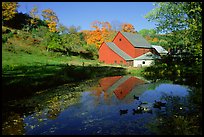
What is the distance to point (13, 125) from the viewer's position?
13.4 metres

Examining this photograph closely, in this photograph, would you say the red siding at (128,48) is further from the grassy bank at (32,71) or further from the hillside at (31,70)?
the hillside at (31,70)

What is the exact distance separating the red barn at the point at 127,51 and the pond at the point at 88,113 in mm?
33812

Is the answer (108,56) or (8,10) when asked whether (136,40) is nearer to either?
(108,56)

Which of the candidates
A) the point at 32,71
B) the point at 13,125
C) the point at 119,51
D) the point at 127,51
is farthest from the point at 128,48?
the point at 13,125

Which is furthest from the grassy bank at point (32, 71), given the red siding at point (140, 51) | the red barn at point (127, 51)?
the red siding at point (140, 51)

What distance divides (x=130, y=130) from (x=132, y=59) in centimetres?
4542

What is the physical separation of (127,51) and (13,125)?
49.3 metres

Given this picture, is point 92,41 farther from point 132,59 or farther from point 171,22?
point 171,22

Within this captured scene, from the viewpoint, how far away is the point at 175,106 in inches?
676

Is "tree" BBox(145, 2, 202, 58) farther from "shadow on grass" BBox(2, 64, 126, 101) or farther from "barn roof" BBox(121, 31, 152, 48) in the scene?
"barn roof" BBox(121, 31, 152, 48)

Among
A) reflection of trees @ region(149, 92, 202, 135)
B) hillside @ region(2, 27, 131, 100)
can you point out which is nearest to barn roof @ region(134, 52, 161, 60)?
hillside @ region(2, 27, 131, 100)

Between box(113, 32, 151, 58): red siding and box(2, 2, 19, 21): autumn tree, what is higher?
box(2, 2, 19, 21): autumn tree

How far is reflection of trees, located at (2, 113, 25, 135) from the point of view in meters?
12.3

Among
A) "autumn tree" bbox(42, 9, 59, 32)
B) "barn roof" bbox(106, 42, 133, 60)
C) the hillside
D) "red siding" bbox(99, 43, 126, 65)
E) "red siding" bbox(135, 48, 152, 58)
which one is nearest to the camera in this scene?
the hillside
